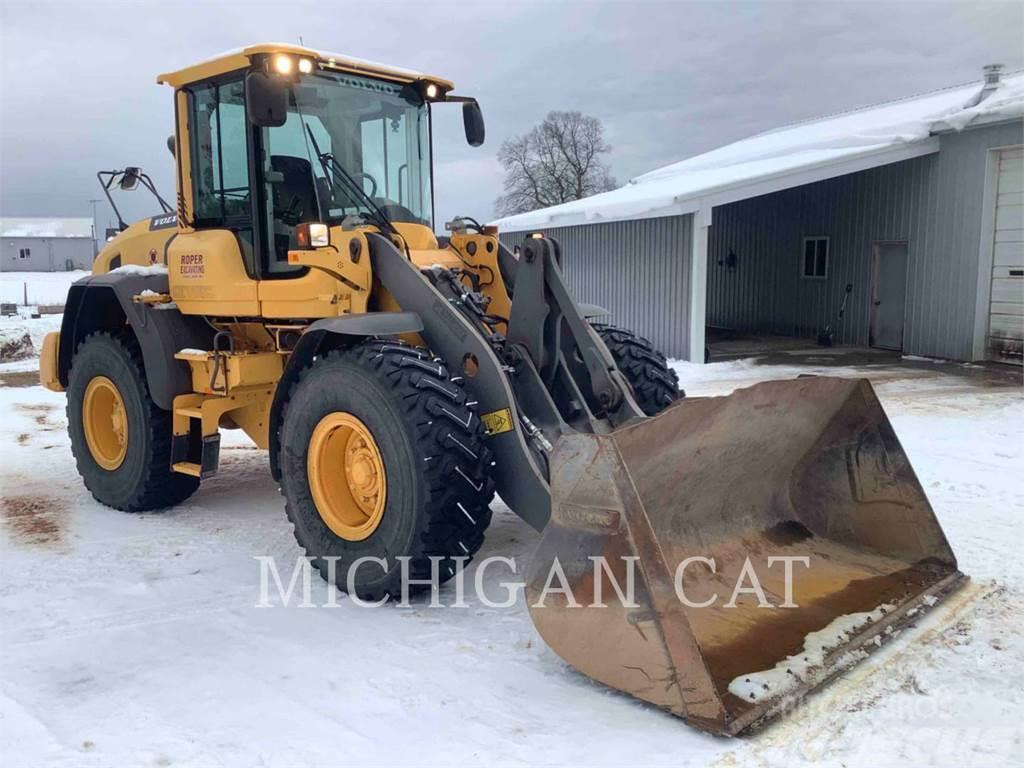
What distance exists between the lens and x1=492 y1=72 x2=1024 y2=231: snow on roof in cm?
1288

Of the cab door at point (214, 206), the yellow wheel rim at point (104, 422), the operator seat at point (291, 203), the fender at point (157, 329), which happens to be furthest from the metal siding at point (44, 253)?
the operator seat at point (291, 203)

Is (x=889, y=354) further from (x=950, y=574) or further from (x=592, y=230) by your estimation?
(x=950, y=574)

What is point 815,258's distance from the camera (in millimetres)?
16875

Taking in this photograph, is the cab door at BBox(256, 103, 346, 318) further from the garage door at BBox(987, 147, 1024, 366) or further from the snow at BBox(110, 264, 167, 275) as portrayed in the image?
the garage door at BBox(987, 147, 1024, 366)

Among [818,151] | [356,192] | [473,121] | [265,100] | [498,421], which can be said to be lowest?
[498,421]

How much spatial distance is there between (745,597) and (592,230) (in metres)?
13.0

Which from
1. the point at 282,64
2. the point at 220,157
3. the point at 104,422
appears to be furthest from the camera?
the point at 104,422

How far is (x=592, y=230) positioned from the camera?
638 inches

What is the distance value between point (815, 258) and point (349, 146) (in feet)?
44.9

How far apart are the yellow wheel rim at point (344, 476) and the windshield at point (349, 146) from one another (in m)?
1.37

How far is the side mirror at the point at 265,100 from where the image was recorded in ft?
14.1

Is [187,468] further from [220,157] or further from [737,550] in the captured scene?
[737,550]

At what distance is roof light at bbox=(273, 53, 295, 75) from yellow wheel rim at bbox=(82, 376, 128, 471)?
2.64 meters

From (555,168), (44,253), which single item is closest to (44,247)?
(44,253)
